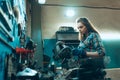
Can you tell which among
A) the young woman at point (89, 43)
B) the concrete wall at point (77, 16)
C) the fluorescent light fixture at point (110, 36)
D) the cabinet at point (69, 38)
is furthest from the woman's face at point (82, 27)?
the fluorescent light fixture at point (110, 36)

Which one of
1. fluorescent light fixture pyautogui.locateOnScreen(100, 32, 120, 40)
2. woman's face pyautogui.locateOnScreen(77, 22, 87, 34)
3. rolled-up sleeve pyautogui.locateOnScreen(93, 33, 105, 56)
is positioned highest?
fluorescent light fixture pyautogui.locateOnScreen(100, 32, 120, 40)

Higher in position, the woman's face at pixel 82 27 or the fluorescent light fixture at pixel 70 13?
the fluorescent light fixture at pixel 70 13

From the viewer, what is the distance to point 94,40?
2709 mm

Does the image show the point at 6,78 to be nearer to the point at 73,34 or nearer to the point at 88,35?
the point at 88,35

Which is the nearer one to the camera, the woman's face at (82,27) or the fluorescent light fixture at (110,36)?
the woman's face at (82,27)

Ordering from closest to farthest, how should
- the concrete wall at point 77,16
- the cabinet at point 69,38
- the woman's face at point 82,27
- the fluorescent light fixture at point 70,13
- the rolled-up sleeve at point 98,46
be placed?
the rolled-up sleeve at point 98,46
the woman's face at point 82,27
the cabinet at point 69,38
the concrete wall at point 77,16
the fluorescent light fixture at point 70,13

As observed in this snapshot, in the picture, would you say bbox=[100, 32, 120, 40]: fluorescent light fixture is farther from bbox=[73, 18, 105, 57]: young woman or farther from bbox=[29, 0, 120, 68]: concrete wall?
bbox=[73, 18, 105, 57]: young woman

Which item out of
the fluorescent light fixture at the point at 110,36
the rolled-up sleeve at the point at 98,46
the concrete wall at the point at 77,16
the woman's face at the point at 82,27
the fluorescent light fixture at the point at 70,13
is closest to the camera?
the rolled-up sleeve at the point at 98,46

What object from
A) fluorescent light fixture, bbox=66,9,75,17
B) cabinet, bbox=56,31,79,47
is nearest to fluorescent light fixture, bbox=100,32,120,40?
fluorescent light fixture, bbox=66,9,75,17

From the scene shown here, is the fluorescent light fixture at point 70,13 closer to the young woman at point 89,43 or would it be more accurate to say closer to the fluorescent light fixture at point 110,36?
the fluorescent light fixture at point 110,36

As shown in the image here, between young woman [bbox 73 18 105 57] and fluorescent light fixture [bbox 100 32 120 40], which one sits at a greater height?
fluorescent light fixture [bbox 100 32 120 40]

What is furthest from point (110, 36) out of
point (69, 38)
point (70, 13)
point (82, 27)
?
point (82, 27)

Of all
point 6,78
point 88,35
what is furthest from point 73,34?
point 6,78

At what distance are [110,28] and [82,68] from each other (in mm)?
6536
